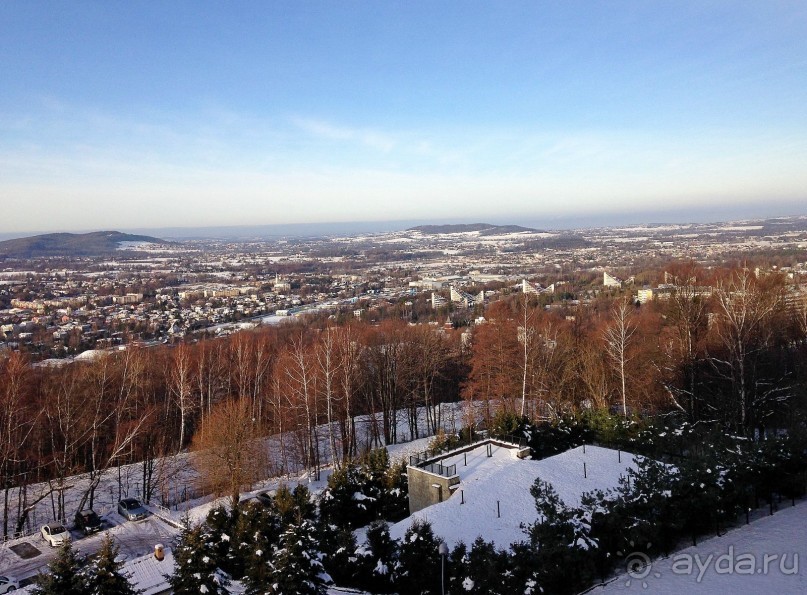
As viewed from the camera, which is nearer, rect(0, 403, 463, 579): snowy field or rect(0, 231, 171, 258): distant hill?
rect(0, 403, 463, 579): snowy field

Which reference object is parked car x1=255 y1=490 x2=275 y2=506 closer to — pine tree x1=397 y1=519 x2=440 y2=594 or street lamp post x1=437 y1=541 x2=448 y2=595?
pine tree x1=397 y1=519 x2=440 y2=594

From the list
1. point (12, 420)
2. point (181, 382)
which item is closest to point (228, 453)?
point (181, 382)

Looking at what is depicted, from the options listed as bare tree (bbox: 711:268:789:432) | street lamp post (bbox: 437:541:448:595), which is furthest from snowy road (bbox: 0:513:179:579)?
bare tree (bbox: 711:268:789:432)

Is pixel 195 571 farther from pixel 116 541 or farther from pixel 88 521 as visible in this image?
pixel 88 521

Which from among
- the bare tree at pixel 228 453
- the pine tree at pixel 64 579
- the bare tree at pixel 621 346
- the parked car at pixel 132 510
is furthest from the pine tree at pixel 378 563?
the bare tree at pixel 621 346

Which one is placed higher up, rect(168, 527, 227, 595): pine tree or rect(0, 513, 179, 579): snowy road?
rect(168, 527, 227, 595): pine tree
